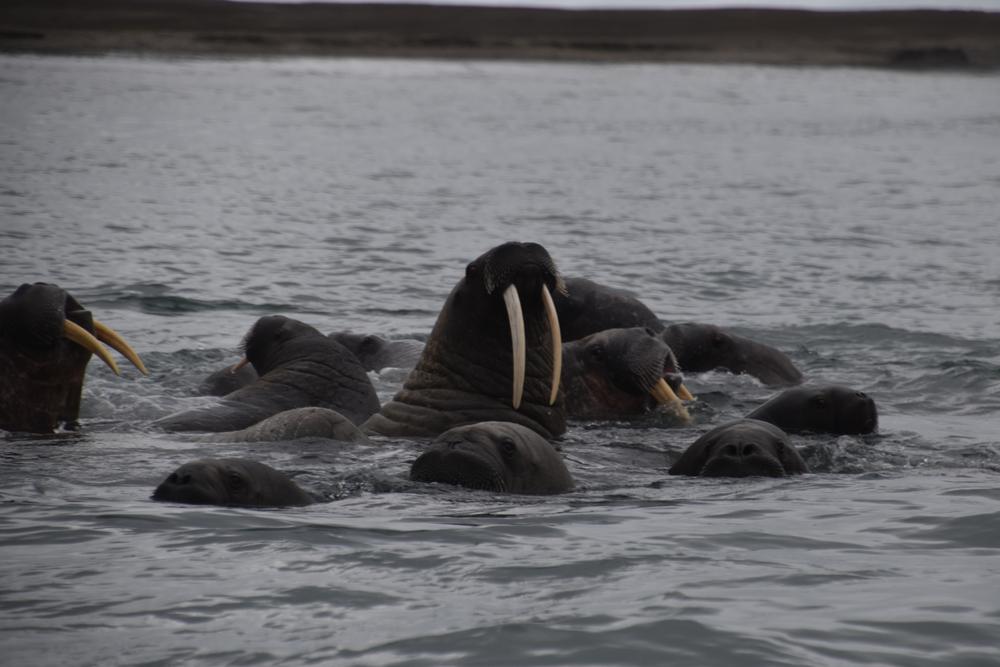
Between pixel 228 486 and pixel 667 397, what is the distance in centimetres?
384

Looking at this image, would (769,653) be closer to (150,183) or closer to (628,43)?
(150,183)

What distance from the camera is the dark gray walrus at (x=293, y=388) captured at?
377 inches

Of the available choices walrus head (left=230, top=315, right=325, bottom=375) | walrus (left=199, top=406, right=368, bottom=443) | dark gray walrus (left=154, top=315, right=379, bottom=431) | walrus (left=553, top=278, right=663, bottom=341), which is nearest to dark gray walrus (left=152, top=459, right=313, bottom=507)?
walrus (left=199, top=406, right=368, bottom=443)

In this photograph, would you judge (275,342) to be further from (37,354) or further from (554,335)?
(554,335)

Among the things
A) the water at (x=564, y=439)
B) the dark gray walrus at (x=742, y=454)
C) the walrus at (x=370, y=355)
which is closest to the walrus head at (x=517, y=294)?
the water at (x=564, y=439)

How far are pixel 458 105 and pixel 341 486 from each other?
142 ft

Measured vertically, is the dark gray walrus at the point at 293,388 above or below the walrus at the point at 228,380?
above

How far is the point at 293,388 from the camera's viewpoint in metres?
9.90

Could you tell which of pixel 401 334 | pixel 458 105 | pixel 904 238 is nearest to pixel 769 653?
pixel 401 334

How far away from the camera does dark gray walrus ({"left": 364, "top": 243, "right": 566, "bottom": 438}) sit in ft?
29.3

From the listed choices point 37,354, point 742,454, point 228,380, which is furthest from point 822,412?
point 37,354

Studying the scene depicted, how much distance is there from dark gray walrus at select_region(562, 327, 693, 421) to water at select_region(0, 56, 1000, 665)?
43 centimetres

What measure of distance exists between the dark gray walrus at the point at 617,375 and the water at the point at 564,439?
43 centimetres

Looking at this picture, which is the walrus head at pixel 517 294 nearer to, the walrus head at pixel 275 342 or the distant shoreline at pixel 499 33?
the walrus head at pixel 275 342
